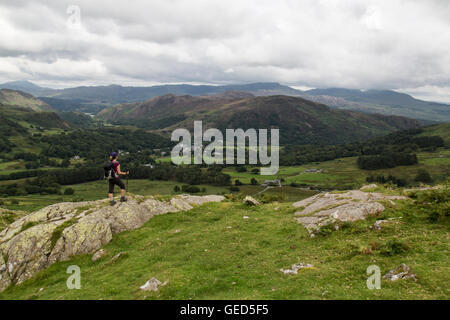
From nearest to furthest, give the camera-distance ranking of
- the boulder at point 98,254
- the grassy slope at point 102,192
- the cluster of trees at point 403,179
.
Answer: the boulder at point 98,254, the grassy slope at point 102,192, the cluster of trees at point 403,179

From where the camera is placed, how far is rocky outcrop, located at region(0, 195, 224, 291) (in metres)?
22.1

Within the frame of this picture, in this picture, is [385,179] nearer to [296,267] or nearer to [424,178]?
[424,178]

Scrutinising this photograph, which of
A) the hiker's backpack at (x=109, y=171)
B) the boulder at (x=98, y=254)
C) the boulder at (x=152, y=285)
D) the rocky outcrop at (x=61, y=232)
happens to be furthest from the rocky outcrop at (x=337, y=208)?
the hiker's backpack at (x=109, y=171)

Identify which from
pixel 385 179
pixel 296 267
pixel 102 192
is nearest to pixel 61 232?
pixel 296 267

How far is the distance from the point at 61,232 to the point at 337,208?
26744mm

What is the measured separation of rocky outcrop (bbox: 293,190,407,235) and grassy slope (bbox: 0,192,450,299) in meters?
1.08

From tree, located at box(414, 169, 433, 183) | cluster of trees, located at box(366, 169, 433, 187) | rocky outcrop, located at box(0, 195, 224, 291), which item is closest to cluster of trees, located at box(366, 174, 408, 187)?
cluster of trees, located at box(366, 169, 433, 187)

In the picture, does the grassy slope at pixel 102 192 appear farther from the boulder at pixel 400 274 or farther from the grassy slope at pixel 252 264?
the boulder at pixel 400 274

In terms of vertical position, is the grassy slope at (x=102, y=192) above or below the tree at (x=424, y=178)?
below

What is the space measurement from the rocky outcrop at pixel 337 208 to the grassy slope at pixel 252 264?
Result: 1.08 meters

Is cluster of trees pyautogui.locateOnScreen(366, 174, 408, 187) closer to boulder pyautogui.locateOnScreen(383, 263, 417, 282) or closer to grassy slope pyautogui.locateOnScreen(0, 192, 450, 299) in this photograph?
grassy slope pyautogui.locateOnScreen(0, 192, 450, 299)

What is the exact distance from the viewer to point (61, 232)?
24500mm

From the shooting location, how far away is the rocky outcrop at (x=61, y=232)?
22109mm

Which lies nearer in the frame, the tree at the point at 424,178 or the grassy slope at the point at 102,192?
the grassy slope at the point at 102,192
